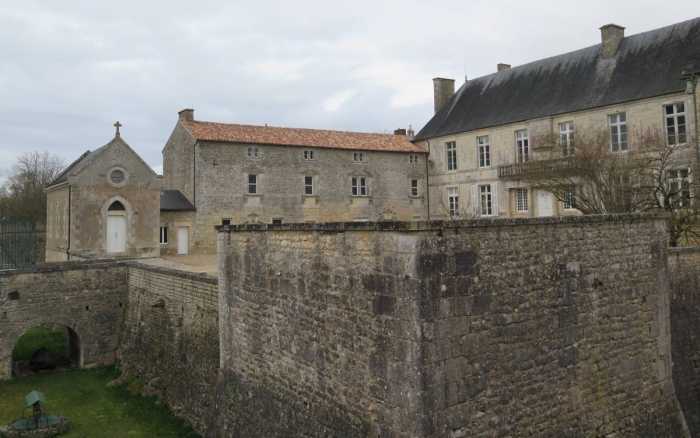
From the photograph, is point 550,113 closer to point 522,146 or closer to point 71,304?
point 522,146

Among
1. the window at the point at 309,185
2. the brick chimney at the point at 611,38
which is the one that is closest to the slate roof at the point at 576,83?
A: the brick chimney at the point at 611,38

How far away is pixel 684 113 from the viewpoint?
21141 millimetres

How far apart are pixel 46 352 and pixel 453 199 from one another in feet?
72.5

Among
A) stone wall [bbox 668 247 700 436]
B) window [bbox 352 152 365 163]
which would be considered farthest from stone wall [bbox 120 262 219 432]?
window [bbox 352 152 365 163]

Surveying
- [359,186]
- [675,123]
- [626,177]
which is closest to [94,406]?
[626,177]

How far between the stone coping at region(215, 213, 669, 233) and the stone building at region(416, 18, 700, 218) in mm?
10436

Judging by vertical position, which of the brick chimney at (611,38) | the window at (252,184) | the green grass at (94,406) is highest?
the brick chimney at (611,38)

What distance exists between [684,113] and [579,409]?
18.3 m

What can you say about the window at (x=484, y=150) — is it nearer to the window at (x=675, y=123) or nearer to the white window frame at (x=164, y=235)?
the window at (x=675, y=123)

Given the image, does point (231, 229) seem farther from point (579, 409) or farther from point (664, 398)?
point (664, 398)

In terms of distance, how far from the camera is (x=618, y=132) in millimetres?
23484

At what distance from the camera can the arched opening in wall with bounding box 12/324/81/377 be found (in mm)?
16531

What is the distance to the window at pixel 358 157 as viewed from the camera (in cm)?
3162

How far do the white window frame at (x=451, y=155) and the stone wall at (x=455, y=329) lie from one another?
915 inches
